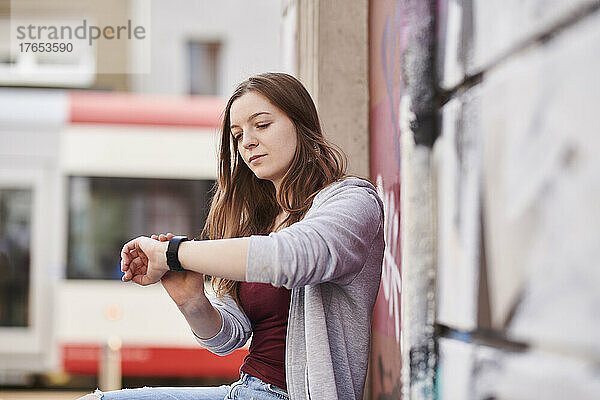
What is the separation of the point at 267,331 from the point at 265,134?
1.63 feet

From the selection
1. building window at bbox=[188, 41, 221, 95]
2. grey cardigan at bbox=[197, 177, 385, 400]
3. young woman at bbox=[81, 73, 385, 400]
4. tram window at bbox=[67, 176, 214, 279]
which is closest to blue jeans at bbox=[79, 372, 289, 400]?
young woman at bbox=[81, 73, 385, 400]

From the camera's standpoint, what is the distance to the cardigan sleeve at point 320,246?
1650 millimetres

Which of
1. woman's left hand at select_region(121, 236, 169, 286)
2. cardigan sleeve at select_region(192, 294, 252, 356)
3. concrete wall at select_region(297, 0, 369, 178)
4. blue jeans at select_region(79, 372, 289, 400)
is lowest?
blue jeans at select_region(79, 372, 289, 400)

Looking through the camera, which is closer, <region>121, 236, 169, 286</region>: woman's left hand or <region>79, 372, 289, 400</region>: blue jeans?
<region>121, 236, 169, 286</region>: woman's left hand

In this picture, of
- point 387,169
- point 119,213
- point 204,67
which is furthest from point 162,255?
point 204,67

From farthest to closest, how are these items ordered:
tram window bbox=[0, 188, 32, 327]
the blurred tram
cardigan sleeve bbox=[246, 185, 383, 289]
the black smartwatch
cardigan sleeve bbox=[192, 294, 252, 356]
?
tram window bbox=[0, 188, 32, 327]
the blurred tram
cardigan sleeve bbox=[192, 294, 252, 356]
the black smartwatch
cardigan sleeve bbox=[246, 185, 383, 289]

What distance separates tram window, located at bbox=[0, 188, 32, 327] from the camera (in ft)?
27.1

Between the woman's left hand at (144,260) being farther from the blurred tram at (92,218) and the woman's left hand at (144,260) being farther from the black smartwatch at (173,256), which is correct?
the blurred tram at (92,218)

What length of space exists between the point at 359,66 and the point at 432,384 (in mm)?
1513

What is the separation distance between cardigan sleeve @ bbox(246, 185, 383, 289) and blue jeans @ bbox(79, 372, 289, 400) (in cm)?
35

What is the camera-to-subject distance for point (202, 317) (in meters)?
2.11

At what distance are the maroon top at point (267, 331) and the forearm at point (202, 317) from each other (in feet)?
0.32

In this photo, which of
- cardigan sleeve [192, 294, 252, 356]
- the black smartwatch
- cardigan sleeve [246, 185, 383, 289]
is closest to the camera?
cardigan sleeve [246, 185, 383, 289]

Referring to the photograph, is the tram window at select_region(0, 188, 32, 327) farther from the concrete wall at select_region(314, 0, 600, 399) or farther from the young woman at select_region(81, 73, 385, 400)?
the concrete wall at select_region(314, 0, 600, 399)
